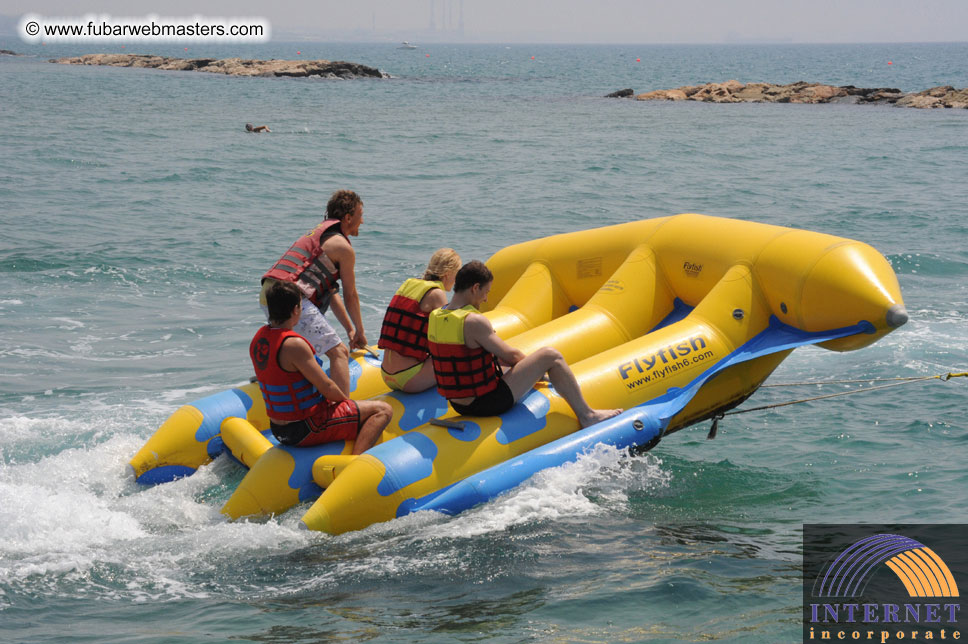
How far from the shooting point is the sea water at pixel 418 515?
4.38 metres

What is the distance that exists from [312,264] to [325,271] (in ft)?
0.30

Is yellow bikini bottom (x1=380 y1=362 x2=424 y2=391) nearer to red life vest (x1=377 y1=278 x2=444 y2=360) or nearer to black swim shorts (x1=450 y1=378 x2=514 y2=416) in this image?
red life vest (x1=377 y1=278 x2=444 y2=360)

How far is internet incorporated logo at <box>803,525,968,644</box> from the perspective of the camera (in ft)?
14.0

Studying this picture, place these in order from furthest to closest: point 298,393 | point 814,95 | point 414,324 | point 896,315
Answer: point 814,95 < point 896,315 < point 414,324 < point 298,393

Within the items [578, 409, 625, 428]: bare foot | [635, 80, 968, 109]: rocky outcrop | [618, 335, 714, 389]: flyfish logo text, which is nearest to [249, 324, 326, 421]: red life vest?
[578, 409, 625, 428]: bare foot

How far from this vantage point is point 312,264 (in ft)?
18.6

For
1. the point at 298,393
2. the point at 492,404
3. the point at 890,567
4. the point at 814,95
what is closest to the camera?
the point at 890,567

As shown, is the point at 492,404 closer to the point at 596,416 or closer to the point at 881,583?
the point at 596,416

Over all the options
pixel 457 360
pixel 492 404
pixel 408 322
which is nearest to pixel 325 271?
pixel 408 322

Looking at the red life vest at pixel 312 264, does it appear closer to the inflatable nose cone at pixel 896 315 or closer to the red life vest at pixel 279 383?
the red life vest at pixel 279 383

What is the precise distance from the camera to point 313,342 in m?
5.52

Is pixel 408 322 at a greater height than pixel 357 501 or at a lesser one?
greater

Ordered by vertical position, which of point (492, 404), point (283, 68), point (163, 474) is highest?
point (283, 68)

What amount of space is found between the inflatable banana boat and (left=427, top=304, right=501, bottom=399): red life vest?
0.22 metres
